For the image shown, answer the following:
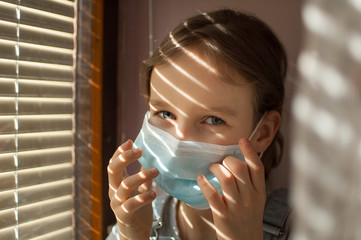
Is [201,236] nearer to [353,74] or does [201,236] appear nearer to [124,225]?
[124,225]

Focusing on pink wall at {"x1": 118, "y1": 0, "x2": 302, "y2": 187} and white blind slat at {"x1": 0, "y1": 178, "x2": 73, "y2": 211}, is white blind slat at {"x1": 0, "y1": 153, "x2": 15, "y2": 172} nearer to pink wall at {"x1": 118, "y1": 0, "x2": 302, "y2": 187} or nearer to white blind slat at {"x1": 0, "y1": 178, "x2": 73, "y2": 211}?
white blind slat at {"x1": 0, "y1": 178, "x2": 73, "y2": 211}

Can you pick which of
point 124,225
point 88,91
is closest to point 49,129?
point 88,91

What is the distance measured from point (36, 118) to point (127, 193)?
0.40m

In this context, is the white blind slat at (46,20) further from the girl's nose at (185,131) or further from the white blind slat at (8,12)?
the girl's nose at (185,131)

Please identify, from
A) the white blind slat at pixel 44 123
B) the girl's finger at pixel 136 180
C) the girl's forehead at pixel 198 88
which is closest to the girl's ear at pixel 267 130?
the girl's forehead at pixel 198 88

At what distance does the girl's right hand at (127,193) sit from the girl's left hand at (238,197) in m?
0.17

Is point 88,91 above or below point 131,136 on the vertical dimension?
above

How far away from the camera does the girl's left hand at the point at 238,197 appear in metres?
0.84

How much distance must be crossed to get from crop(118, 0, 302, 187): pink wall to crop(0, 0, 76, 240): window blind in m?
0.24

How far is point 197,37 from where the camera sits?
99cm

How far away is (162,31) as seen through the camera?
129 cm

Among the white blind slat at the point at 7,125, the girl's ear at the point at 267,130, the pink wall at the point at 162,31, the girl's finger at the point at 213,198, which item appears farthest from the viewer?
the pink wall at the point at 162,31

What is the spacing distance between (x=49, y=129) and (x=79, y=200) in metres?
0.31

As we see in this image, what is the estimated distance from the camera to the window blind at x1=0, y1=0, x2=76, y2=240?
964 millimetres
